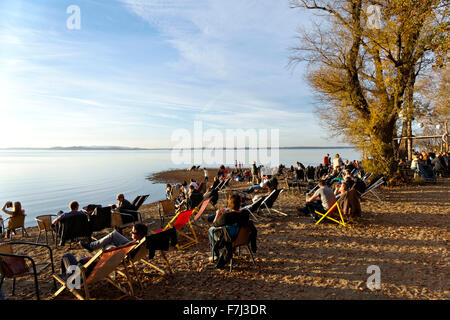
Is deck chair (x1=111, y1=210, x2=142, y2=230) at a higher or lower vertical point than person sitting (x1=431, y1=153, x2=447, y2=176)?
lower

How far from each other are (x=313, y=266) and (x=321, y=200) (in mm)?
2679

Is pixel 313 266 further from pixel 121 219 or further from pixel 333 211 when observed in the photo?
pixel 121 219

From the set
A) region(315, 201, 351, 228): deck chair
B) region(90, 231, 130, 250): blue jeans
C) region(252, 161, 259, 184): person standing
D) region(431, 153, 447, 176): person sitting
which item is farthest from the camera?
region(252, 161, 259, 184): person standing

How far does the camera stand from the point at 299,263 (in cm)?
462

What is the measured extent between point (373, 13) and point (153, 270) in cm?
1339

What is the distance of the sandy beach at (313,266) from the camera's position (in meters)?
3.70

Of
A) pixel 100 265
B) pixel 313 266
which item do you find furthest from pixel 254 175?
pixel 100 265

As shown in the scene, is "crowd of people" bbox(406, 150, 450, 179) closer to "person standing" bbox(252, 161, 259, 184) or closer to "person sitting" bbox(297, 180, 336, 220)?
"person standing" bbox(252, 161, 259, 184)

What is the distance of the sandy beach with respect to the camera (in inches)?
146

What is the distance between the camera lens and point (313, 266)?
14.7 ft

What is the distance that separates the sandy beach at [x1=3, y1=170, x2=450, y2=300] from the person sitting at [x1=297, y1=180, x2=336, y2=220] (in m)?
0.38

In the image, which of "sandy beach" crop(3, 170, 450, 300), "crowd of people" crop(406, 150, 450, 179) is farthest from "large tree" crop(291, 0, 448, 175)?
"sandy beach" crop(3, 170, 450, 300)

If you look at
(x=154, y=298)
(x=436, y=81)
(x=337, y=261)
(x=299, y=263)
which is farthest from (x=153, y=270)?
(x=436, y=81)
